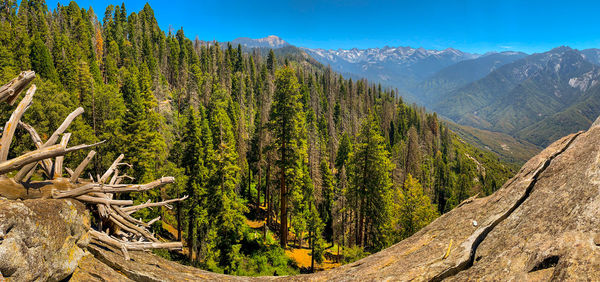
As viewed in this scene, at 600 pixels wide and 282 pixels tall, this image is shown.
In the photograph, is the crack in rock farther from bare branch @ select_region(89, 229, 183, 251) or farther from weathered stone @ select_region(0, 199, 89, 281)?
weathered stone @ select_region(0, 199, 89, 281)

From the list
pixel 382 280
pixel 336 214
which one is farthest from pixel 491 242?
pixel 336 214

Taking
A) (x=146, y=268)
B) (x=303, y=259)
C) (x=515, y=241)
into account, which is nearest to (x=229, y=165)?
(x=303, y=259)

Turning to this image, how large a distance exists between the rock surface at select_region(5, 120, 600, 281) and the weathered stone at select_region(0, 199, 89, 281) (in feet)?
0.04

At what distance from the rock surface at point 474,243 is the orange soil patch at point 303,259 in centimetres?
2223

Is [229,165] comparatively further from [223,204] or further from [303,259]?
[303,259]

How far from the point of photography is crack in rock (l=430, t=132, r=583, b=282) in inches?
156

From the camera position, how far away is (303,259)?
27906mm

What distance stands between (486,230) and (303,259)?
1024 inches

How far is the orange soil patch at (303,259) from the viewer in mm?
25956

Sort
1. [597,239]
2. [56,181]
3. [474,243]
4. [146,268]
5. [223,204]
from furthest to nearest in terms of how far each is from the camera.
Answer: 1. [223,204]
2. [146,268]
3. [474,243]
4. [56,181]
5. [597,239]

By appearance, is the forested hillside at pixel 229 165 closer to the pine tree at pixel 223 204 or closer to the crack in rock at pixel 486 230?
the pine tree at pixel 223 204

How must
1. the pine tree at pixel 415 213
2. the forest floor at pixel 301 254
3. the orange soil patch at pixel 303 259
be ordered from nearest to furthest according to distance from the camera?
the pine tree at pixel 415 213 → the orange soil patch at pixel 303 259 → the forest floor at pixel 301 254

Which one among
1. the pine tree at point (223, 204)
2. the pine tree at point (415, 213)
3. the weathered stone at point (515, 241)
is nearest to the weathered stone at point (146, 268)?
the weathered stone at point (515, 241)

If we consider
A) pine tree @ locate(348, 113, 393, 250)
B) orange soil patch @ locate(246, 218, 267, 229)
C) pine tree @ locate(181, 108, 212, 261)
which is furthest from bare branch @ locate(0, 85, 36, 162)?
orange soil patch @ locate(246, 218, 267, 229)
